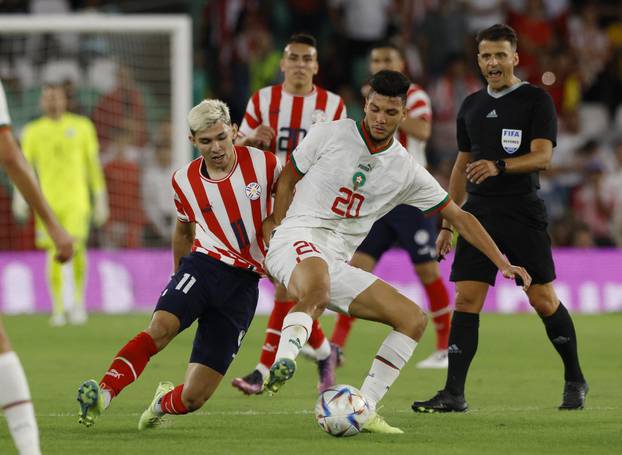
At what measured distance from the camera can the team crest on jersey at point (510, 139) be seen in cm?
716

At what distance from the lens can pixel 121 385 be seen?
6.21m

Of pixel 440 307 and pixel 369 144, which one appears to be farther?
pixel 440 307

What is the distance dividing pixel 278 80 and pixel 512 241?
931cm

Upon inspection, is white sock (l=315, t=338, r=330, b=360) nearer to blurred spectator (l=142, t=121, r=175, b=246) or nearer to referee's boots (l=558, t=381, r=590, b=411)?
referee's boots (l=558, t=381, r=590, b=411)

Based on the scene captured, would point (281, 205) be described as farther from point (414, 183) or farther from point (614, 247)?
point (614, 247)

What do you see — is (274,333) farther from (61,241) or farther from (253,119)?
(61,241)

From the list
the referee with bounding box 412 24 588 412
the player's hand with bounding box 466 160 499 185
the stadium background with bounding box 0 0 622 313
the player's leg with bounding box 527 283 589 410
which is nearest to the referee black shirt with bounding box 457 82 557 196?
the referee with bounding box 412 24 588 412

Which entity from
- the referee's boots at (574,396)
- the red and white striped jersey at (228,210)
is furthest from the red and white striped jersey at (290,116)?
the referee's boots at (574,396)

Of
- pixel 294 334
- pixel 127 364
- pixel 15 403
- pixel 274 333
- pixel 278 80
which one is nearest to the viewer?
pixel 15 403

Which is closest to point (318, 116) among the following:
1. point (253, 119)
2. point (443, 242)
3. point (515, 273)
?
point (253, 119)

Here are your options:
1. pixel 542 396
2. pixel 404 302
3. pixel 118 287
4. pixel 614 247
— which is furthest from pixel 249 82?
pixel 404 302

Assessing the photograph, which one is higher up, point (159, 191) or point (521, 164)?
point (521, 164)

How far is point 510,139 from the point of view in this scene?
717cm

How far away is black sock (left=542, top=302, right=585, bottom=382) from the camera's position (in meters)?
7.30
